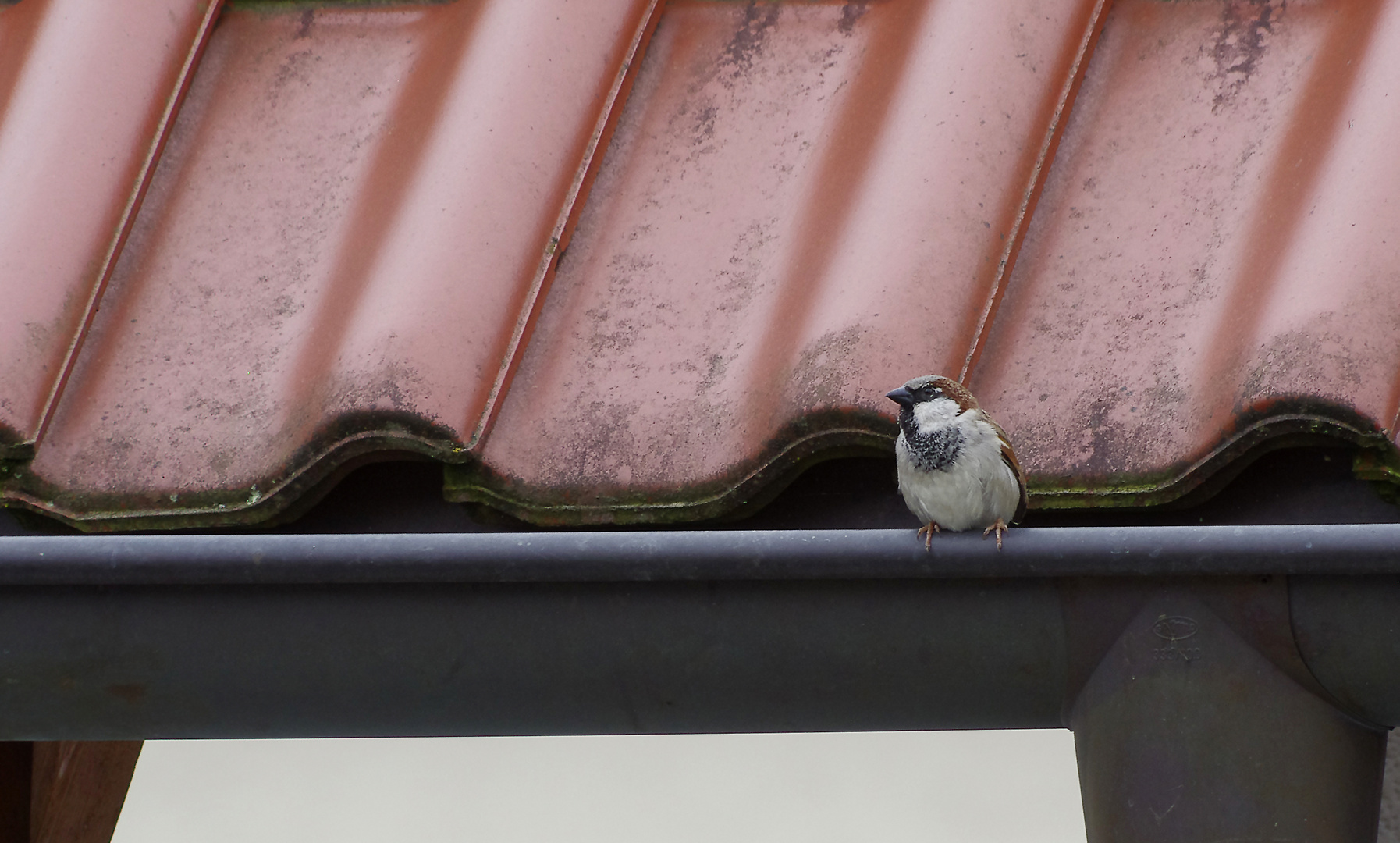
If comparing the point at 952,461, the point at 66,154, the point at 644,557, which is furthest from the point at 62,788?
the point at 952,461

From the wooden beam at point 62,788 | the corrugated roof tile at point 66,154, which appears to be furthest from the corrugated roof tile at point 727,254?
the wooden beam at point 62,788

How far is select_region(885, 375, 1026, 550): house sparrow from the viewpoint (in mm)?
1540

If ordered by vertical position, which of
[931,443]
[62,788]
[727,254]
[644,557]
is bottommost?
[62,788]

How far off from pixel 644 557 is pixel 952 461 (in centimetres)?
53

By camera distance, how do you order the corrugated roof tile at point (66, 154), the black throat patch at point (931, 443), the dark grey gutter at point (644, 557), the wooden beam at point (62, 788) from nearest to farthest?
the dark grey gutter at point (644, 557)
the black throat patch at point (931, 443)
the corrugated roof tile at point (66, 154)
the wooden beam at point (62, 788)

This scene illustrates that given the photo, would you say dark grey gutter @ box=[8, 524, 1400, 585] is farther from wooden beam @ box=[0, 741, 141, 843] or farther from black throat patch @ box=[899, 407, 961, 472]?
wooden beam @ box=[0, 741, 141, 843]

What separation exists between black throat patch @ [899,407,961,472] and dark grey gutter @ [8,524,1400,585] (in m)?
0.22

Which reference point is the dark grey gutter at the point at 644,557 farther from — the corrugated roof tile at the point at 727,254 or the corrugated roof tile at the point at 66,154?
the corrugated roof tile at the point at 66,154

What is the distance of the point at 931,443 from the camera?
156cm

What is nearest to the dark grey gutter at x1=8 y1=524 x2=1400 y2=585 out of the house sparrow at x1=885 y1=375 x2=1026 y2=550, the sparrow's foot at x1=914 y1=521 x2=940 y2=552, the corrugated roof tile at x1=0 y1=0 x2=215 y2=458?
the sparrow's foot at x1=914 y1=521 x2=940 y2=552

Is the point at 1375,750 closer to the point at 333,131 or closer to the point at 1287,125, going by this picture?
the point at 1287,125

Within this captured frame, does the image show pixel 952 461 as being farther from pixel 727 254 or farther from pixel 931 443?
pixel 727 254

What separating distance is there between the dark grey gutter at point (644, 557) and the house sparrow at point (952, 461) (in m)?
0.20

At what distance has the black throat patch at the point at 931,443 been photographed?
1.52 meters
